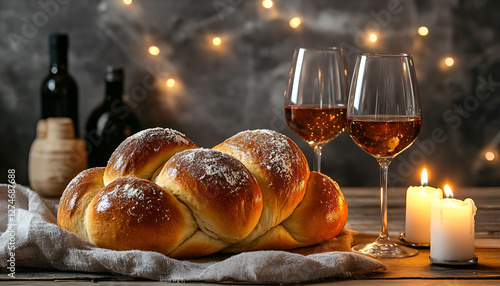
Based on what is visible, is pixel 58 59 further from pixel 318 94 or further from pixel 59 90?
pixel 318 94

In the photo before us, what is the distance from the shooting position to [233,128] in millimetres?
2086

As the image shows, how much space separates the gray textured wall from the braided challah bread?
977 mm

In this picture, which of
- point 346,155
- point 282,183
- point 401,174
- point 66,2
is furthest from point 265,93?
point 282,183

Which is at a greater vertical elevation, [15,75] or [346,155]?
[15,75]

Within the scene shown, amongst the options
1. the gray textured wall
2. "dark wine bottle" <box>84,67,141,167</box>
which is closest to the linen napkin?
"dark wine bottle" <box>84,67,141,167</box>

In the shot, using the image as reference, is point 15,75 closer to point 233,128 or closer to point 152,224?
point 233,128

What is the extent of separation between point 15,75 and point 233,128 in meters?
0.74

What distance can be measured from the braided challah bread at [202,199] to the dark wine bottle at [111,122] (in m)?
0.70

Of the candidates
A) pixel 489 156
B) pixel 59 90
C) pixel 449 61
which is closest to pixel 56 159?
pixel 59 90

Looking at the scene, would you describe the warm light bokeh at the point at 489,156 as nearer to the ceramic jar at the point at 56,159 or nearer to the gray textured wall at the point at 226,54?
the gray textured wall at the point at 226,54

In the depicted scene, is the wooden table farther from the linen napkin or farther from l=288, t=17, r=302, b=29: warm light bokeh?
l=288, t=17, r=302, b=29: warm light bokeh

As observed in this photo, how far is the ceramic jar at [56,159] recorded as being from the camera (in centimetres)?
163

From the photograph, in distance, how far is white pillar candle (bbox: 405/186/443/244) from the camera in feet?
3.65

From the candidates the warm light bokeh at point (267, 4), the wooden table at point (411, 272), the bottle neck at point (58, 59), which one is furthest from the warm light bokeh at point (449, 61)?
the bottle neck at point (58, 59)
